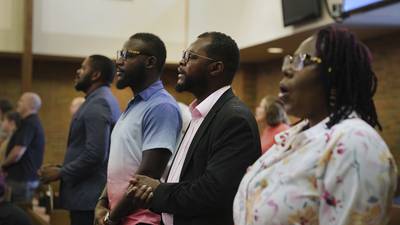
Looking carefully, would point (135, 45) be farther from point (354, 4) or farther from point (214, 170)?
point (354, 4)

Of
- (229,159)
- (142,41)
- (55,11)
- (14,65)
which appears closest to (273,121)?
(142,41)

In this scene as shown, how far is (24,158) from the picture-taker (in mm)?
5984

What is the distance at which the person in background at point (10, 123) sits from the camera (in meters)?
6.28

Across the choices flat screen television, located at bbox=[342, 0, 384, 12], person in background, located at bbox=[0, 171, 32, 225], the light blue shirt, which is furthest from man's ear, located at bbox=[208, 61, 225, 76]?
flat screen television, located at bbox=[342, 0, 384, 12]

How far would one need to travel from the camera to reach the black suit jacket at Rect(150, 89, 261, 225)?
2.10 meters

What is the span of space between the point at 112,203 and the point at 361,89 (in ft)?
4.52

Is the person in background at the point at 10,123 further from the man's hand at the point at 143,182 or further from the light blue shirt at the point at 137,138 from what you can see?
the man's hand at the point at 143,182

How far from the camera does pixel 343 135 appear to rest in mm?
1472

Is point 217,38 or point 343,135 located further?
point 217,38

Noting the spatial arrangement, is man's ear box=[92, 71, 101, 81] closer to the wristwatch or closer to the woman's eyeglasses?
the wristwatch

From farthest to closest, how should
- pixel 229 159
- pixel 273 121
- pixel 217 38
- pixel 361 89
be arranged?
pixel 273 121, pixel 217 38, pixel 229 159, pixel 361 89

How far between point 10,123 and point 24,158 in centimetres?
85

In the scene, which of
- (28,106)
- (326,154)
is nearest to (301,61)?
(326,154)

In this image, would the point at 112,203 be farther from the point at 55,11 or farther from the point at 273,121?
the point at 55,11
